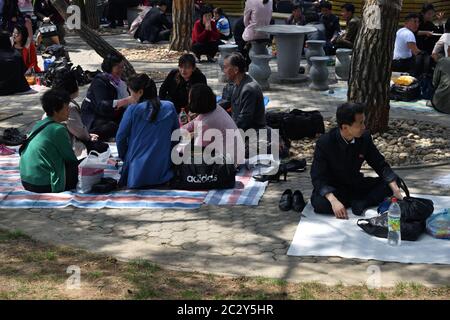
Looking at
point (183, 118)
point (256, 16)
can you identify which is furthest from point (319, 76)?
point (183, 118)

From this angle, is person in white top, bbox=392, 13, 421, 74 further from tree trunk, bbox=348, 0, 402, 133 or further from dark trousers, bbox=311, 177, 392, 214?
dark trousers, bbox=311, 177, 392, 214

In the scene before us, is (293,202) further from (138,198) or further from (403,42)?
(403,42)

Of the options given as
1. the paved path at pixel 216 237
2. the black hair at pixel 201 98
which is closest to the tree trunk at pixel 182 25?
the black hair at pixel 201 98

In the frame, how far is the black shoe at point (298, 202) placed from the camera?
7918mm

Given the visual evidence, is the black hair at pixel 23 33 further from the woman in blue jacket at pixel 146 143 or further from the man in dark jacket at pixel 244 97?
the woman in blue jacket at pixel 146 143

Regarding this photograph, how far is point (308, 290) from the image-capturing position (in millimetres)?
5984

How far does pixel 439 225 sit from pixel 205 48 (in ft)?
37.5

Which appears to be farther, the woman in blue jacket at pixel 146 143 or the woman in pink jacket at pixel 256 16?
the woman in pink jacket at pixel 256 16

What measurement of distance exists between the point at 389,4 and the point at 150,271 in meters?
5.40

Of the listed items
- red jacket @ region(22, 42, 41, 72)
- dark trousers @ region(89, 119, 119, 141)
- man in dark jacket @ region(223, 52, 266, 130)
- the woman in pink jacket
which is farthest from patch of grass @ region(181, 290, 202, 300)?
the woman in pink jacket

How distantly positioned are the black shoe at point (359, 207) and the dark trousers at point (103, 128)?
4.02 m

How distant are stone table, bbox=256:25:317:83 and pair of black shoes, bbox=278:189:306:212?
A: 726 centimetres

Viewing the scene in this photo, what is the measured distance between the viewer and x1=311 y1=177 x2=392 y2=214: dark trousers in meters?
7.72

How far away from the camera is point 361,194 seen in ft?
25.9
